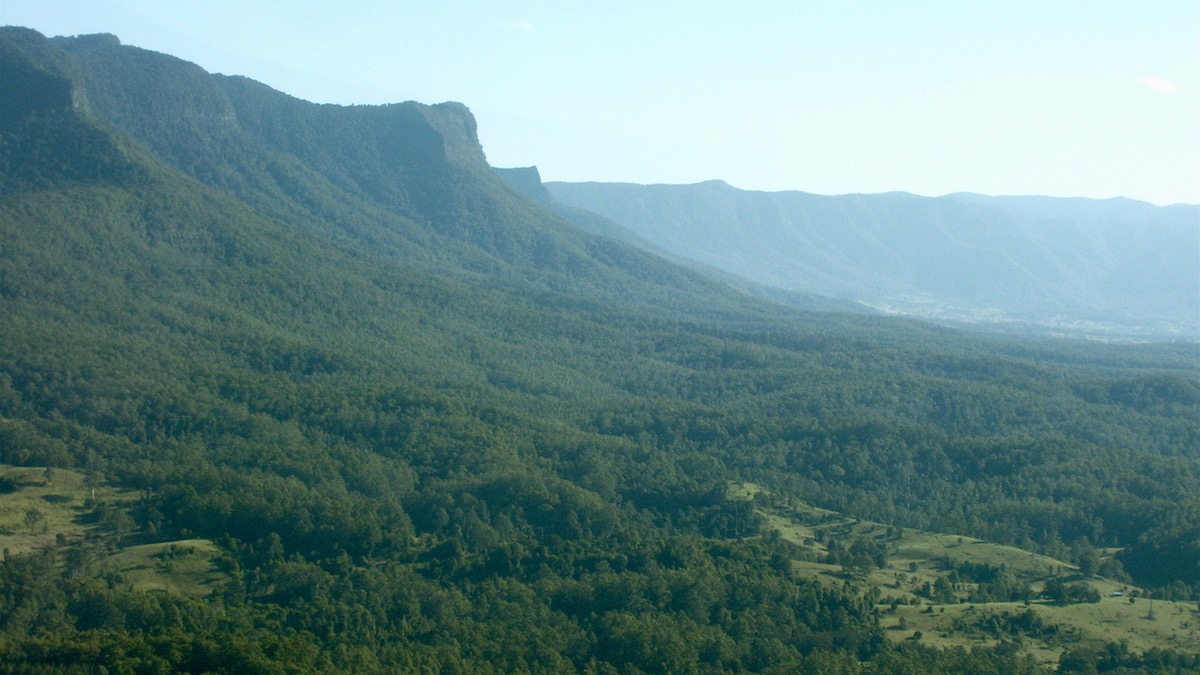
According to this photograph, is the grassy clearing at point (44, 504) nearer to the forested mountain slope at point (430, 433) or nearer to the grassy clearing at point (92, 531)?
the grassy clearing at point (92, 531)

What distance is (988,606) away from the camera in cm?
5109

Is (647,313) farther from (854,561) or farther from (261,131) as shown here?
(854,561)

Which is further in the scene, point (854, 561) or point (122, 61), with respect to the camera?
point (122, 61)

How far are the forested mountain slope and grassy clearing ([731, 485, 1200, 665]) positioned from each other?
7.07ft

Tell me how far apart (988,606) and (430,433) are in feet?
125

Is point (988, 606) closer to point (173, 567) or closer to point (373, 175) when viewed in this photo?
point (173, 567)

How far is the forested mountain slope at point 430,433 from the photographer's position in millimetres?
45875

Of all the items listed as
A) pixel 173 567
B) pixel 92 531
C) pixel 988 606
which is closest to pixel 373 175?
pixel 92 531

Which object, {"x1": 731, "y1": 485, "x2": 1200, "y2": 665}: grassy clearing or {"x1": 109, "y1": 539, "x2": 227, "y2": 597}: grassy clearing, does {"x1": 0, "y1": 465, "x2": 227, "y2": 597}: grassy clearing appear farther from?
{"x1": 731, "y1": 485, "x2": 1200, "y2": 665}: grassy clearing

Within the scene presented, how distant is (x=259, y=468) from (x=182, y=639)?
30.4 meters

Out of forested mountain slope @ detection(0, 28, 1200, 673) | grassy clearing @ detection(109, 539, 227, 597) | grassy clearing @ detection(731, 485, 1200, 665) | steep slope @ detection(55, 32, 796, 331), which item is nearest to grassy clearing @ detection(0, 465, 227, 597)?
grassy clearing @ detection(109, 539, 227, 597)

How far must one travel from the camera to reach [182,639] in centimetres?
3766

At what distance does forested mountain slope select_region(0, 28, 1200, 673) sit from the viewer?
45.9 metres

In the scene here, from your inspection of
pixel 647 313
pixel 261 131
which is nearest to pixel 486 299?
pixel 647 313
